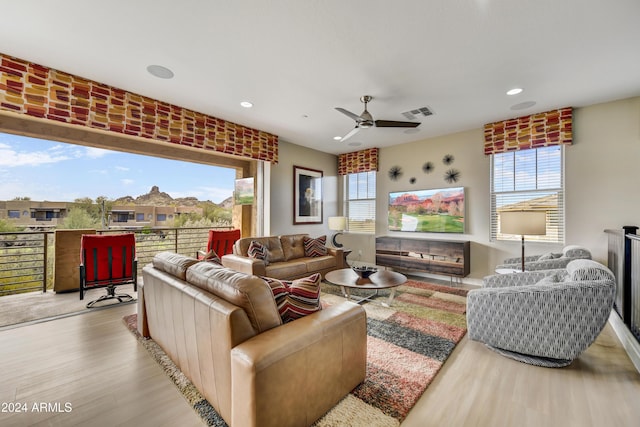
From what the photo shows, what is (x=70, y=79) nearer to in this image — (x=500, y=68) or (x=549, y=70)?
(x=500, y=68)

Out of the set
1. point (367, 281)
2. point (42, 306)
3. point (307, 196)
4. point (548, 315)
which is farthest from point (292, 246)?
point (548, 315)

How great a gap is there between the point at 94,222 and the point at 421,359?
5.24m

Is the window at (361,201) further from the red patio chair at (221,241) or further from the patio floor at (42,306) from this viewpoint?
the patio floor at (42,306)

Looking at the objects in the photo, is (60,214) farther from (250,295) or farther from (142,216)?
(250,295)

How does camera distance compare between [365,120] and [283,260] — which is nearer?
[365,120]

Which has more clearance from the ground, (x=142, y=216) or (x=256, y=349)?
(x=142, y=216)

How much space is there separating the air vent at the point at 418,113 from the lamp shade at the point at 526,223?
6.05 ft

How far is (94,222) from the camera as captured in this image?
446 centimetres

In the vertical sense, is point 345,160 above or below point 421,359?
above

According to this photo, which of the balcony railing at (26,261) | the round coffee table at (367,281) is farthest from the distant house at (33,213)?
the round coffee table at (367,281)

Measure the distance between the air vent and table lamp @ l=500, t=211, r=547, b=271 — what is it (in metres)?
1.85

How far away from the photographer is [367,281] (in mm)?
3354

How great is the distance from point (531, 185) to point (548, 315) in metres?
3.00

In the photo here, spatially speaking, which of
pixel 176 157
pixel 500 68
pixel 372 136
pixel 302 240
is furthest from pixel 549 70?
pixel 176 157
